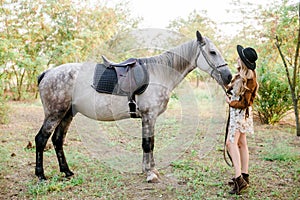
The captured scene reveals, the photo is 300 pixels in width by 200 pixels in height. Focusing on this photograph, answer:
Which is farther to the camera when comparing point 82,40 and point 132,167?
point 82,40

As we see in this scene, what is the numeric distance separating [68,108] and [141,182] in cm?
135

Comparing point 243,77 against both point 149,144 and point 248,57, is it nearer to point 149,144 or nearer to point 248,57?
point 248,57

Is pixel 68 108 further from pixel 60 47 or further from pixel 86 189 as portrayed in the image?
pixel 60 47

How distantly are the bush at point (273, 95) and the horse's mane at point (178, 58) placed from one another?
4609 millimetres

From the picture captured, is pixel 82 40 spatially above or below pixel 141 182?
above

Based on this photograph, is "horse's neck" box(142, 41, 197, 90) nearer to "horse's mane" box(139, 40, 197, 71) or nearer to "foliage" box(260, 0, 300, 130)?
"horse's mane" box(139, 40, 197, 71)

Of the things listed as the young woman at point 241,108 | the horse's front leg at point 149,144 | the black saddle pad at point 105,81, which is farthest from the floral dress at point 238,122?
the black saddle pad at point 105,81

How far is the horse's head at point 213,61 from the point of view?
3.53 m

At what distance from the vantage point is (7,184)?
3.64 m

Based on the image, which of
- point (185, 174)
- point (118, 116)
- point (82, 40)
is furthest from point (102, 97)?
point (82, 40)

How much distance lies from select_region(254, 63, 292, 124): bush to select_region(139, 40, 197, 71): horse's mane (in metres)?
4.61

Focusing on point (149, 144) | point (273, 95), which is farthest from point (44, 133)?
point (273, 95)

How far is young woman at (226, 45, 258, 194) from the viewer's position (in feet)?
10.4

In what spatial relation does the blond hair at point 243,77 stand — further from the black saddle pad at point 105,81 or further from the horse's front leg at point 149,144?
the black saddle pad at point 105,81
